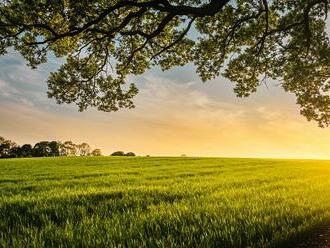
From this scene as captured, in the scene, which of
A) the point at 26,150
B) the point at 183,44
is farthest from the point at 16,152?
the point at 183,44

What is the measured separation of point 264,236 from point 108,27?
45.5ft

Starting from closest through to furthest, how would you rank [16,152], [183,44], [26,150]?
[183,44] → [26,150] → [16,152]

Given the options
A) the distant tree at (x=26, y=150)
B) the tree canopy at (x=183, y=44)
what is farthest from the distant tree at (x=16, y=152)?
the tree canopy at (x=183, y=44)

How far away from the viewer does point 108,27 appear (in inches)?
745

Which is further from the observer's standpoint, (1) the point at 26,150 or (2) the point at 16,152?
(2) the point at 16,152

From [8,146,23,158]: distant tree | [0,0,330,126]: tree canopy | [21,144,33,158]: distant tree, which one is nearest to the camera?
[0,0,330,126]: tree canopy

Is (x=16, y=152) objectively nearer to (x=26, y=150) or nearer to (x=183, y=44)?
(x=26, y=150)

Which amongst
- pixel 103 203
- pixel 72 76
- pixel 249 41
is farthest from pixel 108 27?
pixel 103 203

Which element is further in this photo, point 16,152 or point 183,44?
point 16,152

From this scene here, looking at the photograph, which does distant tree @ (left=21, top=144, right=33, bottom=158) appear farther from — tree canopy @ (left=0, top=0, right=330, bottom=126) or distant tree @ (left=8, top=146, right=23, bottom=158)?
tree canopy @ (left=0, top=0, right=330, bottom=126)

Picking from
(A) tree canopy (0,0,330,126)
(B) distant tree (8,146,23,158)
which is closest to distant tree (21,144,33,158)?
(B) distant tree (8,146,23,158)

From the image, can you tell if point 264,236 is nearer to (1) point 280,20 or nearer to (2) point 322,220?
(2) point 322,220

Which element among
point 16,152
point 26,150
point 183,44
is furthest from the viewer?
point 16,152

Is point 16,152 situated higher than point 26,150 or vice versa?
point 26,150
